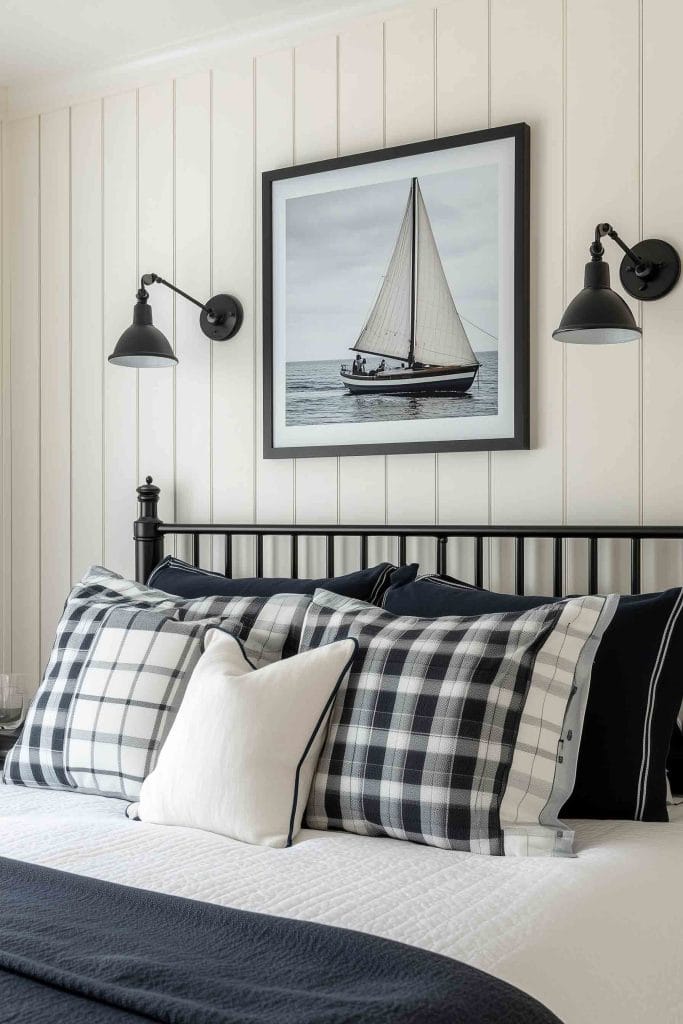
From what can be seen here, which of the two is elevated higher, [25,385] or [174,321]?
[174,321]

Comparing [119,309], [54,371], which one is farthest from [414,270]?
[54,371]

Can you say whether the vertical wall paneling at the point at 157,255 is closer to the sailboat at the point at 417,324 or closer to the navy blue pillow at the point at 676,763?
the sailboat at the point at 417,324

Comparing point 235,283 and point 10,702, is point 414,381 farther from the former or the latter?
point 10,702

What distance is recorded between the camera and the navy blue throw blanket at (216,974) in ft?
3.18

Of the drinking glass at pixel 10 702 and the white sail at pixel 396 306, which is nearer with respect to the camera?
the drinking glass at pixel 10 702

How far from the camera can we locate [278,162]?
2.72 metres

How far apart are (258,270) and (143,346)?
0.39m

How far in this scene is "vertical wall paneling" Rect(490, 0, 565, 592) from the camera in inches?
92.1

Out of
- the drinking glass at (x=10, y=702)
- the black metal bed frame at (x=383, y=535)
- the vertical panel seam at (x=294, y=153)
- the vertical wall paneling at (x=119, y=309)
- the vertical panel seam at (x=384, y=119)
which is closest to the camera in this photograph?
the black metal bed frame at (x=383, y=535)

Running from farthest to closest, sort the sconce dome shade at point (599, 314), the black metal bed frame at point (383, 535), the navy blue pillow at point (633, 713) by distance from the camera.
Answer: the black metal bed frame at point (383, 535) < the sconce dome shade at point (599, 314) < the navy blue pillow at point (633, 713)

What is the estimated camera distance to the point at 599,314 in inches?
80.2

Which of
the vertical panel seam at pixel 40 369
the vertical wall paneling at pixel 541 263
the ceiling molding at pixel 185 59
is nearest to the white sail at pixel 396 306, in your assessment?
the vertical wall paneling at pixel 541 263

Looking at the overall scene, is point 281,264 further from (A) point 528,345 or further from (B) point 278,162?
(A) point 528,345

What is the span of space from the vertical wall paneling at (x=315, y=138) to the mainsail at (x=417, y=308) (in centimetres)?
32
